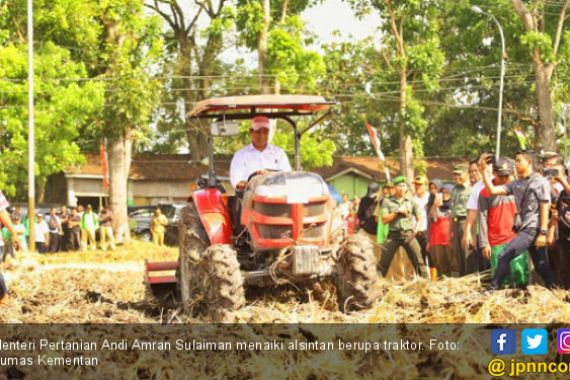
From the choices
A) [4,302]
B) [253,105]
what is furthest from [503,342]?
[4,302]

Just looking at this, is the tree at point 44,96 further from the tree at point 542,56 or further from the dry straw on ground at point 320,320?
the dry straw on ground at point 320,320

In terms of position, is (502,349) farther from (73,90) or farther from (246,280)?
(73,90)

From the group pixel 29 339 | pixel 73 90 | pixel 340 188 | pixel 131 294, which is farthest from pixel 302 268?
pixel 340 188

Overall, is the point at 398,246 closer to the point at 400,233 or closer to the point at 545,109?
the point at 400,233

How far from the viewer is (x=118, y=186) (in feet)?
121

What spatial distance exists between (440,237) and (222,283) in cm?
656

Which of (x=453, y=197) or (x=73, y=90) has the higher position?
(x=73, y=90)

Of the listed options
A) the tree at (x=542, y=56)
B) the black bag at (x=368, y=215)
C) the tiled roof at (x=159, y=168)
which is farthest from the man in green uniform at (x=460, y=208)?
the tiled roof at (x=159, y=168)

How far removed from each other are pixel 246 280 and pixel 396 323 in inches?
84.7

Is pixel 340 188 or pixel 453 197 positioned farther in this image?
pixel 340 188

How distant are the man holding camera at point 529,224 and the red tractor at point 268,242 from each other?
1.74 meters

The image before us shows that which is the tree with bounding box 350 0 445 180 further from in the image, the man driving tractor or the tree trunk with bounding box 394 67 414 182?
the man driving tractor

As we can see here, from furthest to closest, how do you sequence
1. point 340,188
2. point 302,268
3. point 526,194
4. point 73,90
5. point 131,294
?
point 340,188
point 73,90
point 131,294
point 526,194
point 302,268

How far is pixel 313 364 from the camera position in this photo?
6891mm
